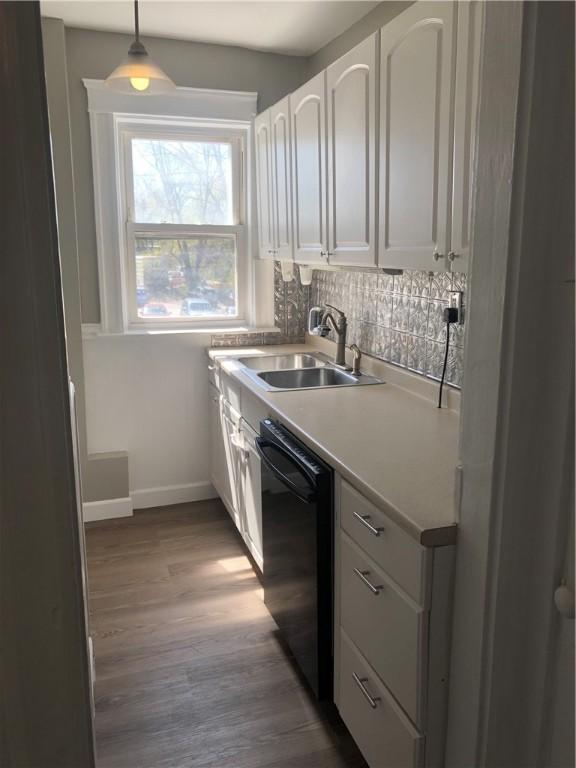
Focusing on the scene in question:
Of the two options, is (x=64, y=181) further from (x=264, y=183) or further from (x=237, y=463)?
(x=237, y=463)

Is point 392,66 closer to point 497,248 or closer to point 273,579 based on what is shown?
point 497,248

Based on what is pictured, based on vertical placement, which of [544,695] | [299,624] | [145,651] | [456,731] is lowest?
[145,651]

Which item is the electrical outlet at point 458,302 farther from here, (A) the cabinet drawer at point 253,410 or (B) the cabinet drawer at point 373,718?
(B) the cabinet drawer at point 373,718

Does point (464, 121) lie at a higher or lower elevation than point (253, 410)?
higher

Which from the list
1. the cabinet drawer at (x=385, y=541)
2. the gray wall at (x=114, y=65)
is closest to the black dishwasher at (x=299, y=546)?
the cabinet drawer at (x=385, y=541)

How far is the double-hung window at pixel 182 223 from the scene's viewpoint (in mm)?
3375

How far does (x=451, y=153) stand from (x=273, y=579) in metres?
1.59

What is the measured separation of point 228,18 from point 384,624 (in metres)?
2.71

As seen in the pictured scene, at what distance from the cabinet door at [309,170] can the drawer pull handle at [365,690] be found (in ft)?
5.11

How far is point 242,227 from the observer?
3570mm

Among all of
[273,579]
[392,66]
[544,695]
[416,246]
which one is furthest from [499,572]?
[392,66]

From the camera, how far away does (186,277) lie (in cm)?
355

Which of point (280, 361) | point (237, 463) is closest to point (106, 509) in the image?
point (237, 463)

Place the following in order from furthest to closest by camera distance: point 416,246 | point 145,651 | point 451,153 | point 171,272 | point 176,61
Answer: point 171,272 → point 176,61 → point 145,651 → point 416,246 → point 451,153
